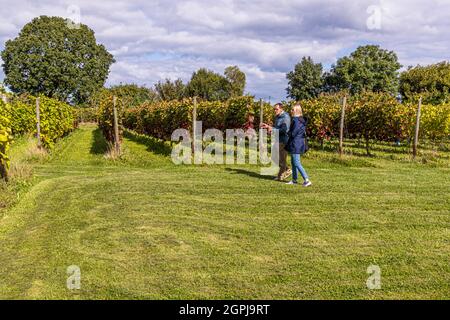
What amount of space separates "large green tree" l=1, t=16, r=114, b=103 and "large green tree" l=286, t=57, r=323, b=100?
27285 millimetres

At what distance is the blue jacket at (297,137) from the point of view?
841 centimetres

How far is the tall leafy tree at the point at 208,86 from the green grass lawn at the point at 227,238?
188 feet

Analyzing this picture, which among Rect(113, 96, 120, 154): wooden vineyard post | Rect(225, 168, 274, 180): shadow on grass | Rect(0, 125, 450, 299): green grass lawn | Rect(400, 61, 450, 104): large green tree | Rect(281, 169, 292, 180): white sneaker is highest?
Rect(400, 61, 450, 104): large green tree

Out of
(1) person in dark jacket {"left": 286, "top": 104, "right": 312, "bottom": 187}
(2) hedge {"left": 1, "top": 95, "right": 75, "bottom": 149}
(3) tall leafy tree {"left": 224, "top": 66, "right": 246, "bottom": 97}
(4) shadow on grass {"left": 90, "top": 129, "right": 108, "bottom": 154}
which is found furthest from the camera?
(3) tall leafy tree {"left": 224, "top": 66, "right": 246, "bottom": 97}

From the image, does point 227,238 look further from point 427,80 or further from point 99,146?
point 427,80

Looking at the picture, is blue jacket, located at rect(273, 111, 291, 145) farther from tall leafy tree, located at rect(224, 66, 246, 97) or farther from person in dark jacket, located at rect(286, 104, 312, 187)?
tall leafy tree, located at rect(224, 66, 246, 97)

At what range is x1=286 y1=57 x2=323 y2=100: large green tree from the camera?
6456cm

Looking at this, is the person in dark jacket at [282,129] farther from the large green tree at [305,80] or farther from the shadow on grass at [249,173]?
the large green tree at [305,80]

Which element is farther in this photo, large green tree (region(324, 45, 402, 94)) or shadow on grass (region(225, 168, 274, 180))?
large green tree (region(324, 45, 402, 94))

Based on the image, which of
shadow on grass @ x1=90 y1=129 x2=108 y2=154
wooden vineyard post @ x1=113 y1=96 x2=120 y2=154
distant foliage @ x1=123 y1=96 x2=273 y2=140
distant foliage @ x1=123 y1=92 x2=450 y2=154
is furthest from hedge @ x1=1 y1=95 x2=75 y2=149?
distant foliage @ x1=123 y1=92 x2=450 y2=154

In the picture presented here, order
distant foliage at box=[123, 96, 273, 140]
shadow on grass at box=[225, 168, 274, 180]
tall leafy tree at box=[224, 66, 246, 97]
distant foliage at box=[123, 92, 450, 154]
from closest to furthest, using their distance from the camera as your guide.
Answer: shadow on grass at box=[225, 168, 274, 180] < distant foliage at box=[123, 96, 273, 140] < distant foliage at box=[123, 92, 450, 154] < tall leafy tree at box=[224, 66, 246, 97]
